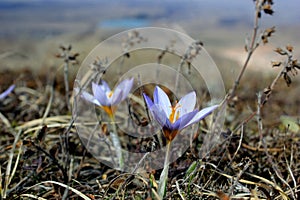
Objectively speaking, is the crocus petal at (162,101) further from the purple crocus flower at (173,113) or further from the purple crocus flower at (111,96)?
the purple crocus flower at (111,96)

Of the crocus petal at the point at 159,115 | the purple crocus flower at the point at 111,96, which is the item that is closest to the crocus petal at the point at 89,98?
the purple crocus flower at the point at 111,96

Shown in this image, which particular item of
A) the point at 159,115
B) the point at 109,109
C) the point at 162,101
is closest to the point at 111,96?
the point at 109,109

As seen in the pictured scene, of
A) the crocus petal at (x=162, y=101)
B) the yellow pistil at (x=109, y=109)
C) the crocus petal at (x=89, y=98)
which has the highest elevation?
the crocus petal at (x=162, y=101)

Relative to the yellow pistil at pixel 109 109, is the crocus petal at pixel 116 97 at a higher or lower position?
higher

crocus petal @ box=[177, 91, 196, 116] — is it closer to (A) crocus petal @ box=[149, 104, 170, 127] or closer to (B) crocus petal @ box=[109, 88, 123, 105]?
(A) crocus petal @ box=[149, 104, 170, 127]

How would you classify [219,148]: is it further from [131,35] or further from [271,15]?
[131,35]

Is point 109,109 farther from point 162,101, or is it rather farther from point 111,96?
point 162,101

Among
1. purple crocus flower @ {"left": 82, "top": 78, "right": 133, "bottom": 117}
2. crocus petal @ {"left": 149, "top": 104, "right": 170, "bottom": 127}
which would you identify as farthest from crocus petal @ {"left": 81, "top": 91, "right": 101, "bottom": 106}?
crocus petal @ {"left": 149, "top": 104, "right": 170, "bottom": 127}

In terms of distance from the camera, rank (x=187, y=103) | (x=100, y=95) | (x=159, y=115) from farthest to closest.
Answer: (x=100, y=95), (x=187, y=103), (x=159, y=115)
